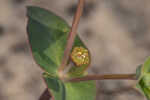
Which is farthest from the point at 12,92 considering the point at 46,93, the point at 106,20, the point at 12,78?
the point at 46,93

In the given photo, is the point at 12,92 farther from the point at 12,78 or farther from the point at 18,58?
the point at 18,58

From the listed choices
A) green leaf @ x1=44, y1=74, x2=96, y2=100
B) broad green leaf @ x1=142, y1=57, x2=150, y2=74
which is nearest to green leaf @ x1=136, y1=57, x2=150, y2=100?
broad green leaf @ x1=142, y1=57, x2=150, y2=74

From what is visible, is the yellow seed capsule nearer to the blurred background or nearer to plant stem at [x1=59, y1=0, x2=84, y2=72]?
plant stem at [x1=59, y1=0, x2=84, y2=72]

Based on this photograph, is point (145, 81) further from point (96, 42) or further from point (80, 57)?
point (96, 42)

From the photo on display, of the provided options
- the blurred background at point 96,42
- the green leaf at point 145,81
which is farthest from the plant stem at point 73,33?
the blurred background at point 96,42

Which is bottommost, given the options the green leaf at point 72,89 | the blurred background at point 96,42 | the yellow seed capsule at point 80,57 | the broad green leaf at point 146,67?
the blurred background at point 96,42

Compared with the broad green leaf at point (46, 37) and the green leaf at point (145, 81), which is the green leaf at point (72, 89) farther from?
the green leaf at point (145, 81)
